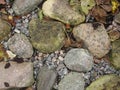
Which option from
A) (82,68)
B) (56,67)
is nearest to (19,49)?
(56,67)

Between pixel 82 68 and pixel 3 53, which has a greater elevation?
pixel 3 53

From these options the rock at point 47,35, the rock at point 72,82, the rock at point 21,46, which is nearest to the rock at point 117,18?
the rock at point 47,35

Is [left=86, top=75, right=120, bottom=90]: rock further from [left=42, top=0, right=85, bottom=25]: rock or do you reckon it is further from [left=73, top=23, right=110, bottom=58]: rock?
[left=42, top=0, right=85, bottom=25]: rock

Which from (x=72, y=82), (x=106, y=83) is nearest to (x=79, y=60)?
(x=72, y=82)

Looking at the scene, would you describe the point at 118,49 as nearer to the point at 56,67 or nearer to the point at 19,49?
the point at 56,67

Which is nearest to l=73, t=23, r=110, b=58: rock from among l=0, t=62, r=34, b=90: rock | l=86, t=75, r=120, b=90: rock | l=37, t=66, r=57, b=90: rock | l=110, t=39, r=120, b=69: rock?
l=110, t=39, r=120, b=69: rock
